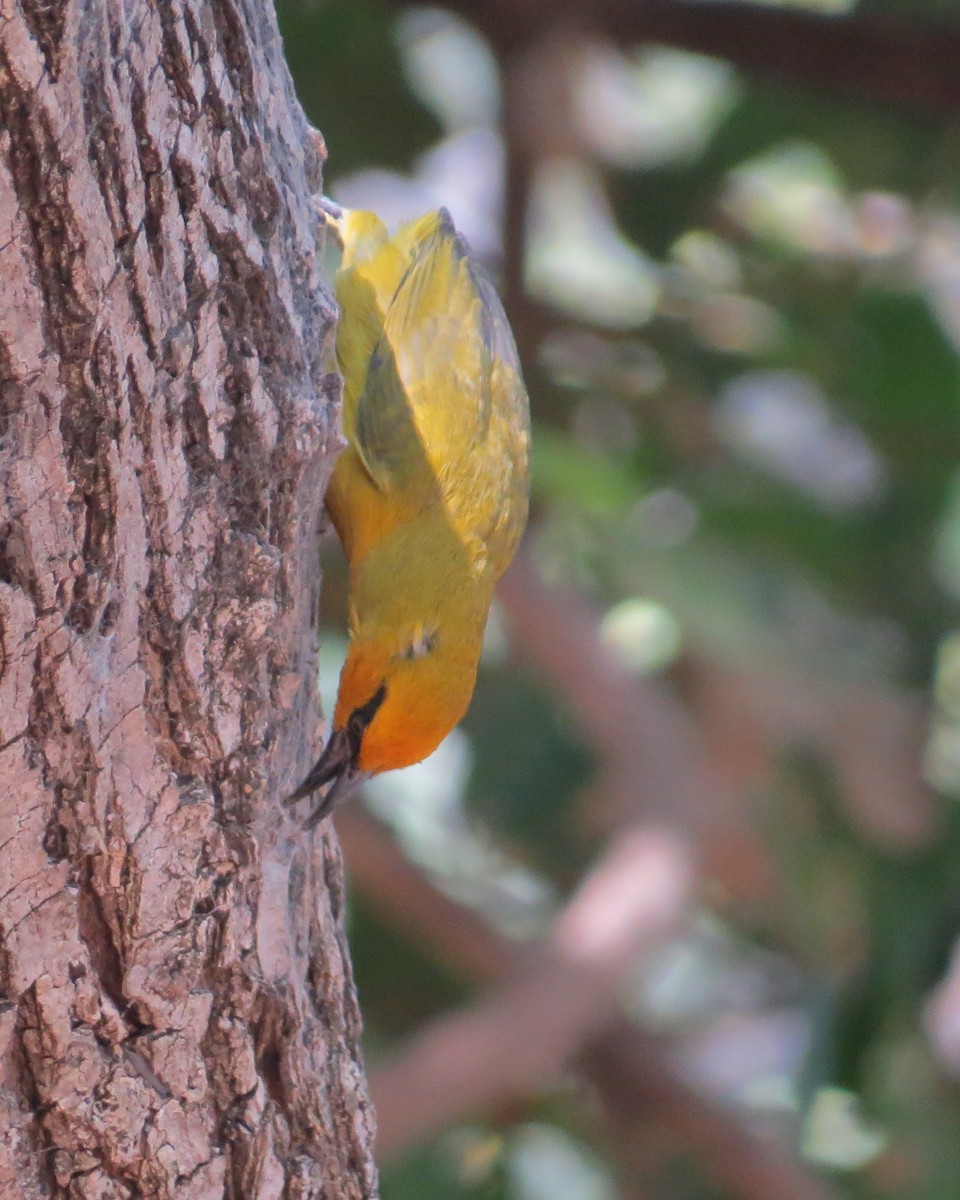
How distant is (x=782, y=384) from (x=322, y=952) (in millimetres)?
5529

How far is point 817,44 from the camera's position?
5.60m

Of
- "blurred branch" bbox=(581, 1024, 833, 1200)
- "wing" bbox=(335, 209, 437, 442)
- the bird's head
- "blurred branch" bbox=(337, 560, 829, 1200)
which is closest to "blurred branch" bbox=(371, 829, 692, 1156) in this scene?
"blurred branch" bbox=(337, 560, 829, 1200)

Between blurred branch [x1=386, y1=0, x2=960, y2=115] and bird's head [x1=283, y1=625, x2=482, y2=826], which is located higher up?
blurred branch [x1=386, y1=0, x2=960, y2=115]

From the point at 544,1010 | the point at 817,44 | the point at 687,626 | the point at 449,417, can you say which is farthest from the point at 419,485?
the point at 817,44

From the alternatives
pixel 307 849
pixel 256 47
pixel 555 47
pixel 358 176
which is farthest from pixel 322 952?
pixel 555 47

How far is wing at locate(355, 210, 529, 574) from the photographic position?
3.38 metres

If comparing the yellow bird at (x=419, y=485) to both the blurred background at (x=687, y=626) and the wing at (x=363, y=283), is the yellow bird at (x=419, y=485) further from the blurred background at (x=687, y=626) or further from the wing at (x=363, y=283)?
the blurred background at (x=687, y=626)

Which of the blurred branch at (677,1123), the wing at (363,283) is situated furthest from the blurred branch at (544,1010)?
the wing at (363,283)

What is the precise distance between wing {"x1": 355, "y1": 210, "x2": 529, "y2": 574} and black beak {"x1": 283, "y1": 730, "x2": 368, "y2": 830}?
2.16 feet

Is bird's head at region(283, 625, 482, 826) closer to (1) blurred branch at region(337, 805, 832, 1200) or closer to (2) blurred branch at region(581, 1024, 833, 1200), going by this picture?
(1) blurred branch at region(337, 805, 832, 1200)

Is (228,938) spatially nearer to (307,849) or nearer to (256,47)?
(307,849)

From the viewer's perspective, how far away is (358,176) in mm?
6227

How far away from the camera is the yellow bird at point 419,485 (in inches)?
120

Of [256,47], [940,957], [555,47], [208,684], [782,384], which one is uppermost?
[555,47]
